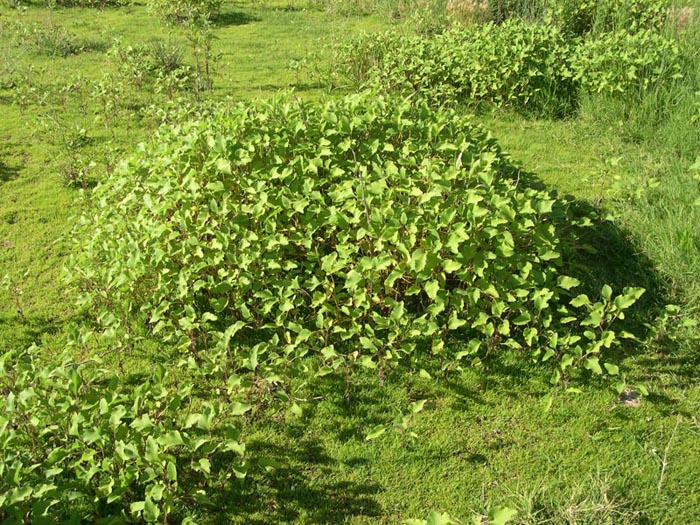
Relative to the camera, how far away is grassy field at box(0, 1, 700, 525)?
10.0 ft

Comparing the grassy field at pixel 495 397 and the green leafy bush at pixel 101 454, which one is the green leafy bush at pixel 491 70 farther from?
the green leafy bush at pixel 101 454

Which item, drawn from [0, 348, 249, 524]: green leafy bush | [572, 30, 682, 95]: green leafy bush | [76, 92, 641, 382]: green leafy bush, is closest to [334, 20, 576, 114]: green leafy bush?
[572, 30, 682, 95]: green leafy bush

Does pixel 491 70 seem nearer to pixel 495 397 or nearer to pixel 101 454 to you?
pixel 495 397

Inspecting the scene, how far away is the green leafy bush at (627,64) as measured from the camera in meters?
6.54

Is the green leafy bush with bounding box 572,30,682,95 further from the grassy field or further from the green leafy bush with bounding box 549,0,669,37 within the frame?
the green leafy bush with bounding box 549,0,669,37

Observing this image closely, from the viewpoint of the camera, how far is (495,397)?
3660 mm

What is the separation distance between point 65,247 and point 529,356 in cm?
396

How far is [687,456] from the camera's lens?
130 inches

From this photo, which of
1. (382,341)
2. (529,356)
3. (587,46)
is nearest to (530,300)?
(529,356)

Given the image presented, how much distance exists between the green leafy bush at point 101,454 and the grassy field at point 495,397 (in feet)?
0.86

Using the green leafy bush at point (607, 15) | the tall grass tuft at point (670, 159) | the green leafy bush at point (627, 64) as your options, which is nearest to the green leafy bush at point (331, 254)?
the tall grass tuft at point (670, 159)

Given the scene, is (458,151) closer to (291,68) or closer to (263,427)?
(263,427)

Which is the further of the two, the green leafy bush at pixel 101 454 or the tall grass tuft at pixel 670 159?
the tall grass tuft at pixel 670 159

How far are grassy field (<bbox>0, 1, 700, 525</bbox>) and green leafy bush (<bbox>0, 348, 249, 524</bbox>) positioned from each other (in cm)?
26
